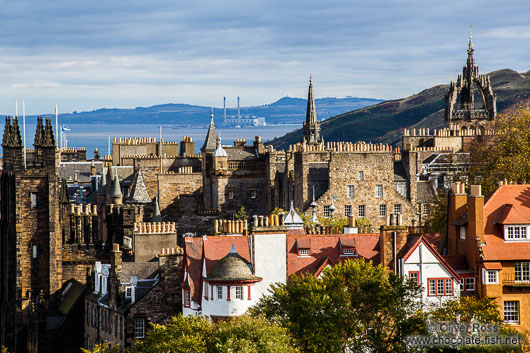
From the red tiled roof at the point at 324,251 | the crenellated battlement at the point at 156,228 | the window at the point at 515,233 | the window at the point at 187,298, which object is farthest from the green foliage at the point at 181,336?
the crenellated battlement at the point at 156,228

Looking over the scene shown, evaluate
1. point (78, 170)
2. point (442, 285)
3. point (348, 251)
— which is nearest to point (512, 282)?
point (442, 285)

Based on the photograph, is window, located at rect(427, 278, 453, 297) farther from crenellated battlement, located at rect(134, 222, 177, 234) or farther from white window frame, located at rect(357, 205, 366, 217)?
white window frame, located at rect(357, 205, 366, 217)

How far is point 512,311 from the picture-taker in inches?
2491

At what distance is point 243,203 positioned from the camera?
12075 cm

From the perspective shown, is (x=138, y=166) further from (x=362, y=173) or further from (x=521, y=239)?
(x=521, y=239)

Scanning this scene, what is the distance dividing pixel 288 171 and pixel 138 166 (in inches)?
763

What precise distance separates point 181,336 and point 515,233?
60.3ft

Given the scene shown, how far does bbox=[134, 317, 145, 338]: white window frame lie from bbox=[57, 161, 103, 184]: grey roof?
79021 millimetres

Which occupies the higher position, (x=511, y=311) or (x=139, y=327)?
(x=511, y=311)

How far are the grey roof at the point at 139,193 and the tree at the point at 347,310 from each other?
56770 mm

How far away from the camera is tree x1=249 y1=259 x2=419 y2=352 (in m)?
58.4

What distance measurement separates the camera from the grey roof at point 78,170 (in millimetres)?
149250

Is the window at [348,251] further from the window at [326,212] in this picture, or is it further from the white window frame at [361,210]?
the white window frame at [361,210]

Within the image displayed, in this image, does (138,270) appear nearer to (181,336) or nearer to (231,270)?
(231,270)
